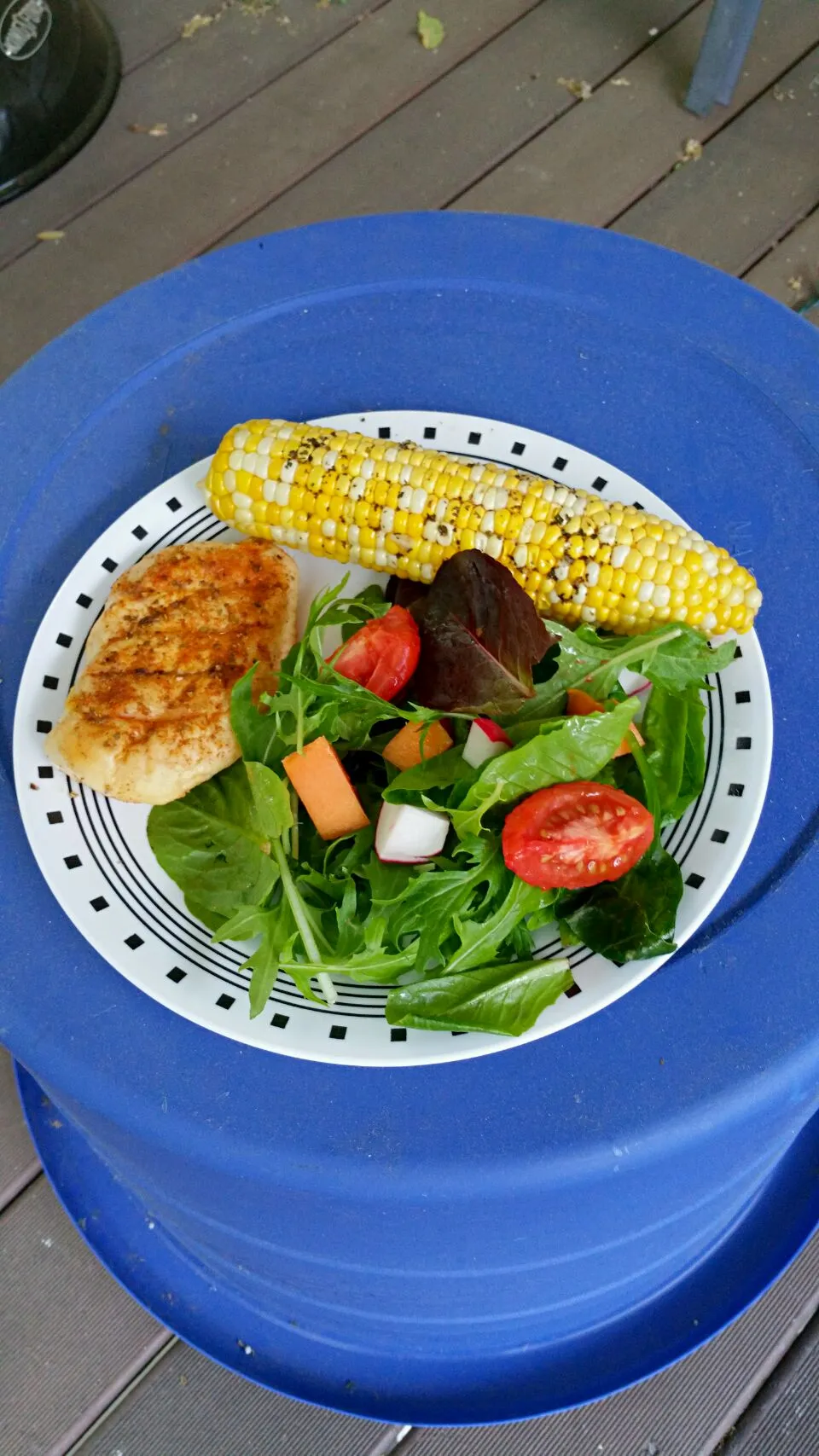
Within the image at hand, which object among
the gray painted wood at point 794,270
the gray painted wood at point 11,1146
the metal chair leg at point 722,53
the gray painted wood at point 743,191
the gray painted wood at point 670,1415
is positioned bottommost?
the gray painted wood at point 670,1415

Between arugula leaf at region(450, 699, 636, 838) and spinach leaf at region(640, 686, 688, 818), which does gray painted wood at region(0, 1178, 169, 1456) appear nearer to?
arugula leaf at region(450, 699, 636, 838)

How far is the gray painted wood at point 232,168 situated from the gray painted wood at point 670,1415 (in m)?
3.05

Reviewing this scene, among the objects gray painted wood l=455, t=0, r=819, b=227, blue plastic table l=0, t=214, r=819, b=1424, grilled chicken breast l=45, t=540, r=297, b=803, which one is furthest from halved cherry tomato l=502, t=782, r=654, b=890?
gray painted wood l=455, t=0, r=819, b=227

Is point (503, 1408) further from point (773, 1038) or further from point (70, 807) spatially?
point (70, 807)

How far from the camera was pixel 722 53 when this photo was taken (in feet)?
11.3

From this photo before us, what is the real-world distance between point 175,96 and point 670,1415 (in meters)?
4.01

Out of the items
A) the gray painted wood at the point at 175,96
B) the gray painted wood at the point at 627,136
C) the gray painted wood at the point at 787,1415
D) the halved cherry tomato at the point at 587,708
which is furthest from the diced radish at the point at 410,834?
the gray painted wood at the point at 175,96

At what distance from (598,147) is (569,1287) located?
328 cm

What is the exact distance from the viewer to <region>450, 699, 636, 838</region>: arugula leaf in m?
1.48

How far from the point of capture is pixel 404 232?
2223 millimetres

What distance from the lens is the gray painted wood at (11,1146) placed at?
8.16ft

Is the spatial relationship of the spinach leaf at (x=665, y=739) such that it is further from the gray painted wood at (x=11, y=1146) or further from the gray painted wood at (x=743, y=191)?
the gray painted wood at (x=743, y=191)

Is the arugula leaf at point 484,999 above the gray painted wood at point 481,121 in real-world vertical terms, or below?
Result: below

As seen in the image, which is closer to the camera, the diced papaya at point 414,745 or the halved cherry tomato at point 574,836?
the halved cherry tomato at point 574,836
